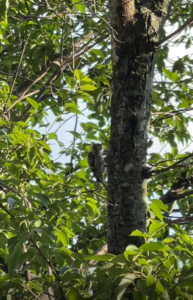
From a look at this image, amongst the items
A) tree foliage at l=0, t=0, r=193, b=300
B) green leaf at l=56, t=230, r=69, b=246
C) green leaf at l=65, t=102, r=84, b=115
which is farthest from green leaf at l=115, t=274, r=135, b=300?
green leaf at l=65, t=102, r=84, b=115

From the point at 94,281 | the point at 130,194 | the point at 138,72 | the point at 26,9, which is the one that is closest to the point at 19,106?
the point at 26,9

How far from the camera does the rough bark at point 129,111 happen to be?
5.95 ft

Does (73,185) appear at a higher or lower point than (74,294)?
higher

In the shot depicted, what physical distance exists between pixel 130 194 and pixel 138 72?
579mm

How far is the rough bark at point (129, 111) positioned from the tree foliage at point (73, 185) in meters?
0.09

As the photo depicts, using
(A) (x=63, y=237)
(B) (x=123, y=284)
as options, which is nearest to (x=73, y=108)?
(A) (x=63, y=237)

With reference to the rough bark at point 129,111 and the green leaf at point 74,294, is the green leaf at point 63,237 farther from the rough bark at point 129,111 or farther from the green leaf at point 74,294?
the green leaf at point 74,294

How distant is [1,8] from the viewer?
6.94ft

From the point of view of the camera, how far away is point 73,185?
2.76m

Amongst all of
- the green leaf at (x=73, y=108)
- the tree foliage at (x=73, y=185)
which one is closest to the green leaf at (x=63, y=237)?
the tree foliage at (x=73, y=185)

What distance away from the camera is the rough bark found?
71.4 inches

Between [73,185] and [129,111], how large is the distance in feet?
3.14

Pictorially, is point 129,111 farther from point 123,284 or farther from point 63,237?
point 123,284

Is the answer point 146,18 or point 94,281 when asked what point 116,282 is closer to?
point 94,281
